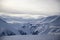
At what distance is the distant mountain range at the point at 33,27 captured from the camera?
137 centimetres

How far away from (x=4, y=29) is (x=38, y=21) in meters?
0.45

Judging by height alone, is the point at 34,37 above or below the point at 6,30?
below

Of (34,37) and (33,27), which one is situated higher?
(33,27)

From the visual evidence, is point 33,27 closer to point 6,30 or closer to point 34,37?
point 34,37

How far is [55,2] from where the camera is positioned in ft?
4.70

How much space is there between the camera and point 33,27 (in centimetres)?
140

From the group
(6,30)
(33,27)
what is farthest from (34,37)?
(6,30)

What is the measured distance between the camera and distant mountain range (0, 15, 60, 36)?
137 centimetres

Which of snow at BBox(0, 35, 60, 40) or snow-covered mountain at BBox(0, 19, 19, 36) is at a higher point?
snow-covered mountain at BBox(0, 19, 19, 36)

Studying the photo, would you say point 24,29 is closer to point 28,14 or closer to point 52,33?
point 28,14

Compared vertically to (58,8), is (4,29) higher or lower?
lower

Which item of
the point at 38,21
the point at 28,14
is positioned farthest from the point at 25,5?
the point at 38,21

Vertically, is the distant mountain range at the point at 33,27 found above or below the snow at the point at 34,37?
above

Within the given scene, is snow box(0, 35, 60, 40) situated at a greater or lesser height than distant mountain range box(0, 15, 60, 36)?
lesser
